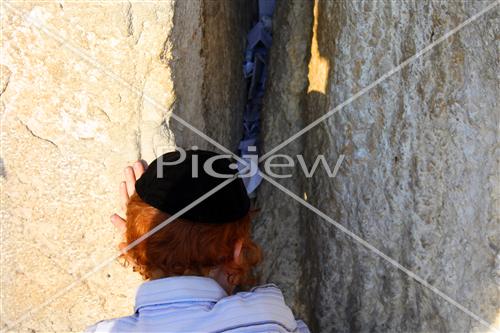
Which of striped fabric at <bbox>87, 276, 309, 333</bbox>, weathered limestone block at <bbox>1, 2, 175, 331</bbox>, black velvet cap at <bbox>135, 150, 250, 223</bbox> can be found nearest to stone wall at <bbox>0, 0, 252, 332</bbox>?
weathered limestone block at <bbox>1, 2, 175, 331</bbox>

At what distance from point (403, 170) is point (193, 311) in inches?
25.8

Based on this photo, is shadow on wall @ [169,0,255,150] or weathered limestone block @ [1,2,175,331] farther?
shadow on wall @ [169,0,255,150]

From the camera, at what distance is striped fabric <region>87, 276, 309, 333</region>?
128 cm

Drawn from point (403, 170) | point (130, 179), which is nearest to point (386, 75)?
point (403, 170)

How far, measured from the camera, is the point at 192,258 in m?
1.30

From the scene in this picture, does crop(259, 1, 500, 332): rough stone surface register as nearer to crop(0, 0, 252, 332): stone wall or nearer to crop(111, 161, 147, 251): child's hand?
crop(0, 0, 252, 332): stone wall

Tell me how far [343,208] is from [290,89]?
0.46 meters

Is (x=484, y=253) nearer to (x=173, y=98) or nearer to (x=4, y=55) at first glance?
(x=173, y=98)

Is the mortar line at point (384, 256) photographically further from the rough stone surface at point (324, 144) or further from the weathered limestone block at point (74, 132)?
the weathered limestone block at point (74, 132)

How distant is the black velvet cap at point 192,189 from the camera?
1311 mm

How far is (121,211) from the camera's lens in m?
1.72

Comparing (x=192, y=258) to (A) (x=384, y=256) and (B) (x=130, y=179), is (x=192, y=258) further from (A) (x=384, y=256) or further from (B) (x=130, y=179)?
(A) (x=384, y=256)

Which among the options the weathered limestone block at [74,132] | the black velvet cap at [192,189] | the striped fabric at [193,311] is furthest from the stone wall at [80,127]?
the striped fabric at [193,311]

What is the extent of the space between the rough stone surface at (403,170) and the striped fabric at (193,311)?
0.48 metres
